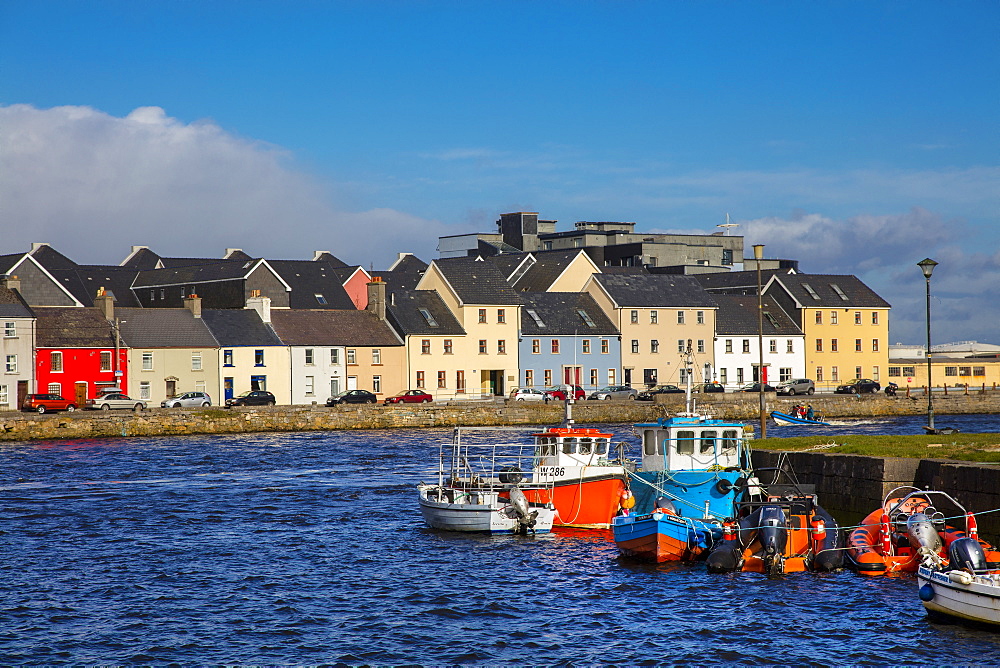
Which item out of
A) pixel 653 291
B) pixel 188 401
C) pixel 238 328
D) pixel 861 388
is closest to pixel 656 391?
pixel 653 291

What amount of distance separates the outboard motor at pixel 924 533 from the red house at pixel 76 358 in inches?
2551

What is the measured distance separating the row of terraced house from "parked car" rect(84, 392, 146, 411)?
311cm

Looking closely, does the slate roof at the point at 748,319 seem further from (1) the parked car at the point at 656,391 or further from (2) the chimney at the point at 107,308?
(2) the chimney at the point at 107,308

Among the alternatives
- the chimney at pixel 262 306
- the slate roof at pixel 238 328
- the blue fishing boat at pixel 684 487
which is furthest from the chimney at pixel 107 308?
the blue fishing boat at pixel 684 487

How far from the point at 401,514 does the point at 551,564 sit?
1044cm

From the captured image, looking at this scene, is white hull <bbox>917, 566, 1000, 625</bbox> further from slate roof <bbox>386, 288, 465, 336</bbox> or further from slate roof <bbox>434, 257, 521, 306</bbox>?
slate roof <bbox>434, 257, 521, 306</bbox>

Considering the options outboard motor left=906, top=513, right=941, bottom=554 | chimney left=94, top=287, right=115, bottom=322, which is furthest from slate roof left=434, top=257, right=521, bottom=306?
outboard motor left=906, top=513, right=941, bottom=554

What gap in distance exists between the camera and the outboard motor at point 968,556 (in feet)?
75.8

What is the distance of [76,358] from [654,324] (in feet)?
152

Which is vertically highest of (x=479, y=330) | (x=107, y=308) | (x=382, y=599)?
(x=107, y=308)

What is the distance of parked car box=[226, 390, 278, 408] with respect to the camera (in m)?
83.8

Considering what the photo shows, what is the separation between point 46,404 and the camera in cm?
7650

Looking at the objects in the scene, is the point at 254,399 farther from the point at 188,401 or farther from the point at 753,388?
the point at 753,388

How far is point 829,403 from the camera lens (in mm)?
91250
